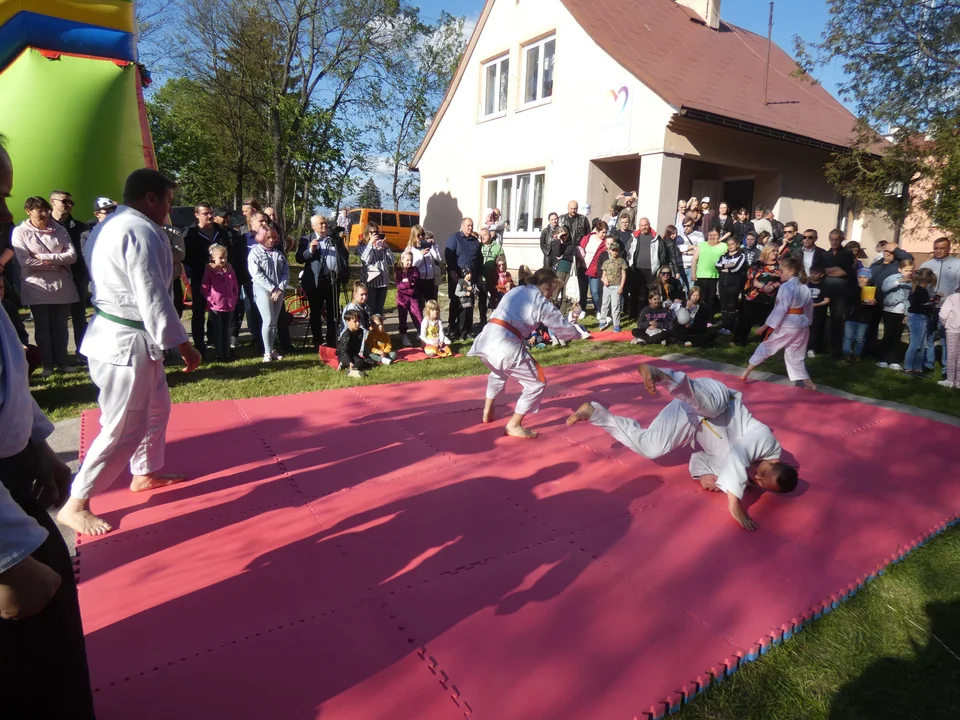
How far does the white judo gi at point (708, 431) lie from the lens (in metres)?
3.81

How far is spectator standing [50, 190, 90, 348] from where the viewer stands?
263 inches

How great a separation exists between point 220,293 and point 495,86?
36.9 feet

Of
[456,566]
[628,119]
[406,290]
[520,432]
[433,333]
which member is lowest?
[456,566]

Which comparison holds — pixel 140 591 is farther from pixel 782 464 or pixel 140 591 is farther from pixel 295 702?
pixel 782 464

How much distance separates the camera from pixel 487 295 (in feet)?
33.6

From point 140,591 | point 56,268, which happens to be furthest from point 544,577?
point 56,268

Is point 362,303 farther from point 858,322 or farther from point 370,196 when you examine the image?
point 370,196

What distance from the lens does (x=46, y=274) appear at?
650 centimetres

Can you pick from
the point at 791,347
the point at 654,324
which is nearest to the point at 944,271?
the point at 791,347

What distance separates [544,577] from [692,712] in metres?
0.98

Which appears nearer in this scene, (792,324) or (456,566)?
(456,566)

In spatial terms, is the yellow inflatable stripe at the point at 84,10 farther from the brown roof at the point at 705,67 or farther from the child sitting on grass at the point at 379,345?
the brown roof at the point at 705,67

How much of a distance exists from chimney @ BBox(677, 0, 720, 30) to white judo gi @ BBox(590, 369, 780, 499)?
52.3 feet

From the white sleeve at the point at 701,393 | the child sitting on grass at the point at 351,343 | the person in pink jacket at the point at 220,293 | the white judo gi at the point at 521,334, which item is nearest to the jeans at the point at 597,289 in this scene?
the child sitting on grass at the point at 351,343
